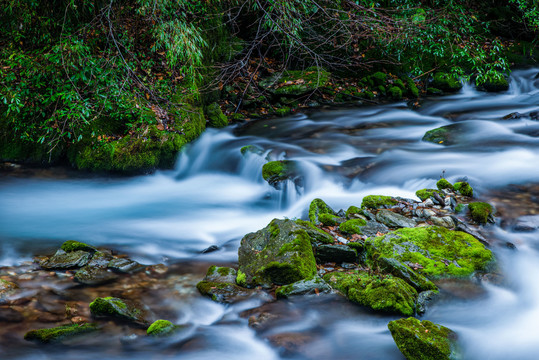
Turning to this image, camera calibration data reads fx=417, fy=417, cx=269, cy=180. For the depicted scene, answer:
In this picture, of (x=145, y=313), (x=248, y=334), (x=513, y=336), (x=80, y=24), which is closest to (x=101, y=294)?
(x=145, y=313)

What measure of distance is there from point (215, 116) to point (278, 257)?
6604 mm

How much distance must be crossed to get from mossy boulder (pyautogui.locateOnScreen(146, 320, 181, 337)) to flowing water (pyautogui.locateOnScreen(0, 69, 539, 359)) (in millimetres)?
141

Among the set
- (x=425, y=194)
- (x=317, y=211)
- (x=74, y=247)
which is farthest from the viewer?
(x=425, y=194)

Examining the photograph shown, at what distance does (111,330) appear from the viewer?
3572 mm

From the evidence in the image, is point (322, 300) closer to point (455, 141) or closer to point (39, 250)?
point (39, 250)

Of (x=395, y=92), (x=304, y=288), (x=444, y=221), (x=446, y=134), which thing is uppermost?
(x=395, y=92)

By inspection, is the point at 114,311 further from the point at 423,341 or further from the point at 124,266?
the point at 423,341

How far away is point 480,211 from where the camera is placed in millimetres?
5379

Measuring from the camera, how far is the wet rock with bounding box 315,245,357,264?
→ 4.51 m

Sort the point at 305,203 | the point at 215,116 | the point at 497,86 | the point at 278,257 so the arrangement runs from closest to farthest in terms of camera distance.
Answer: the point at 278,257, the point at 305,203, the point at 215,116, the point at 497,86

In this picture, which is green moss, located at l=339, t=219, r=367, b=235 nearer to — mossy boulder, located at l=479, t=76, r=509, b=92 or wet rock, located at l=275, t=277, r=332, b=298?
wet rock, located at l=275, t=277, r=332, b=298

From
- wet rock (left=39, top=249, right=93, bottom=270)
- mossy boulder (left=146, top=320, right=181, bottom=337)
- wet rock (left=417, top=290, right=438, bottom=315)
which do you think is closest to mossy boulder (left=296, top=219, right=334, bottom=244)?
wet rock (left=417, top=290, right=438, bottom=315)

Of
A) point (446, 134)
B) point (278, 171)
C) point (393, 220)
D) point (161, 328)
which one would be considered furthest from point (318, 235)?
point (446, 134)

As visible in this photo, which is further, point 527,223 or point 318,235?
point 527,223
